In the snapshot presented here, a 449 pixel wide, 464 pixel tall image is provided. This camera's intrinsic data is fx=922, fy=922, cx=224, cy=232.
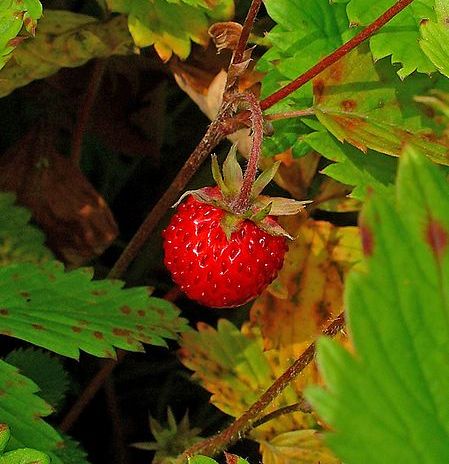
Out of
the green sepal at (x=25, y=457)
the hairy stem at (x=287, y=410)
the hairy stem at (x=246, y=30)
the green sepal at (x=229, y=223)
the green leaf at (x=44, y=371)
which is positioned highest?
the hairy stem at (x=246, y=30)

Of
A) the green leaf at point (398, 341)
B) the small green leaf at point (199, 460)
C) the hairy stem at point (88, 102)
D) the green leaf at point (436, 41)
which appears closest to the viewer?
the green leaf at point (398, 341)

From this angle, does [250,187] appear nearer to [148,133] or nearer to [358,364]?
[358,364]

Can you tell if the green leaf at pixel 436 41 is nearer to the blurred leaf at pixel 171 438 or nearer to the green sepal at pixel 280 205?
the green sepal at pixel 280 205

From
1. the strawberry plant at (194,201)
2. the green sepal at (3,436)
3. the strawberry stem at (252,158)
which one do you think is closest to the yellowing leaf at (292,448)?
the strawberry plant at (194,201)

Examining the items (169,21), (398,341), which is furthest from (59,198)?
(398,341)

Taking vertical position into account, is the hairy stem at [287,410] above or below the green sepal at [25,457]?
below

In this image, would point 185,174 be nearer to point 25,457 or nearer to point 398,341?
point 25,457

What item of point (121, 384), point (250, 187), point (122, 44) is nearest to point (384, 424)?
point (250, 187)
